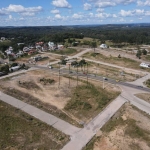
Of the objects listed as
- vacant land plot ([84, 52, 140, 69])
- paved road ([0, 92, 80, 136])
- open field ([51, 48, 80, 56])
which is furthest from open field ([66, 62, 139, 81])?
paved road ([0, 92, 80, 136])

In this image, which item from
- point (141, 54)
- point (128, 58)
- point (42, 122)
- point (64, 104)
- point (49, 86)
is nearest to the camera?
point (42, 122)

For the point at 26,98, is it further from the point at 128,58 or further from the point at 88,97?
the point at 128,58

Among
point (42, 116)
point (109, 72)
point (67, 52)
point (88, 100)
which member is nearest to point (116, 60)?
point (109, 72)

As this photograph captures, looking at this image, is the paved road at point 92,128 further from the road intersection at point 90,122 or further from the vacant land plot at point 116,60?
the vacant land plot at point 116,60

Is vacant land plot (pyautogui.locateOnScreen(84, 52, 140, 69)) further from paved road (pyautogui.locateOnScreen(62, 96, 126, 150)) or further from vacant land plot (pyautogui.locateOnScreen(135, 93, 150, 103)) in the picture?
paved road (pyautogui.locateOnScreen(62, 96, 126, 150))

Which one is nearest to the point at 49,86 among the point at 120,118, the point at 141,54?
the point at 120,118

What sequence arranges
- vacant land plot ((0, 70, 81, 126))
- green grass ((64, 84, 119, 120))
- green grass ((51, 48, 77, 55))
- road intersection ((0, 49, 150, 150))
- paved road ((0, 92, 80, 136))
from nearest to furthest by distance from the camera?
road intersection ((0, 49, 150, 150)) < paved road ((0, 92, 80, 136)) < green grass ((64, 84, 119, 120)) < vacant land plot ((0, 70, 81, 126)) < green grass ((51, 48, 77, 55))
